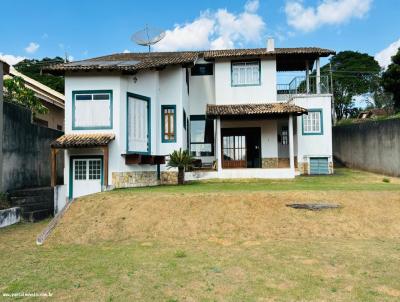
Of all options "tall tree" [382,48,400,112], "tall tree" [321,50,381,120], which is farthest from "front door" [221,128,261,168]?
"tall tree" [321,50,381,120]

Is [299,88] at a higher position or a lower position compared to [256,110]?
higher

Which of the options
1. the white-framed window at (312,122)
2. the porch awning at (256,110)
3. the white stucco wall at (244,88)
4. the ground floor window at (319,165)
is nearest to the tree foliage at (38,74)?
the white stucco wall at (244,88)

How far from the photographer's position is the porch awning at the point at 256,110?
716 inches

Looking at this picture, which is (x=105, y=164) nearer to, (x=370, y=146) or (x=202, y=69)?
(x=202, y=69)

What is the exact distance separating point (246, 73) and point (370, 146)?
8.80m

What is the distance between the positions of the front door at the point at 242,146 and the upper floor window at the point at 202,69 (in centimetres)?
401

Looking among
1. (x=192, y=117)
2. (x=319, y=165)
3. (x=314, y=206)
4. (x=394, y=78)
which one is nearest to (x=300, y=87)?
(x=319, y=165)

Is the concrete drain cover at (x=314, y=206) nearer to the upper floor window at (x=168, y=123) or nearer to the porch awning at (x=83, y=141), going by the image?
the porch awning at (x=83, y=141)

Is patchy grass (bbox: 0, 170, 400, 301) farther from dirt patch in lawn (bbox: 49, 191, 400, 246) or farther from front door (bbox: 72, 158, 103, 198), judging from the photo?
front door (bbox: 72, 158, 103, 198)

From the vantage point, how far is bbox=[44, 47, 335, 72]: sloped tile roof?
15.8 metres

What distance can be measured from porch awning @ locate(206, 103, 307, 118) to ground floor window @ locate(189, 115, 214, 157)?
231 cm

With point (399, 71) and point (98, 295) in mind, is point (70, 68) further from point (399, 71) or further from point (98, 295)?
point (399, 71)

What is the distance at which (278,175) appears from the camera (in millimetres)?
18422

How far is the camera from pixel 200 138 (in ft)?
73.2
